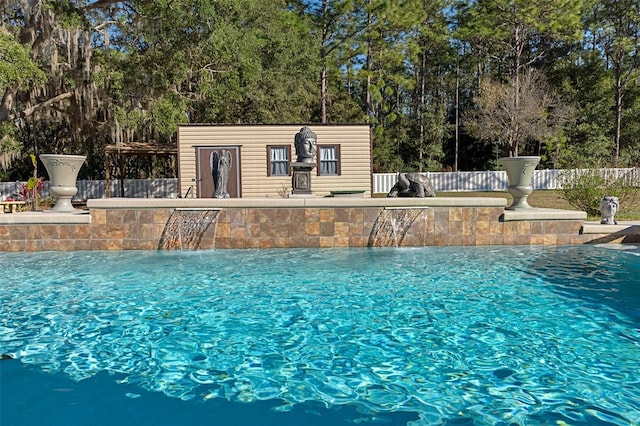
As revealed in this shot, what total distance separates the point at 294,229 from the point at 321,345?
5.06 m

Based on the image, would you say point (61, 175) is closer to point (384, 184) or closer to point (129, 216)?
point (129, 216)

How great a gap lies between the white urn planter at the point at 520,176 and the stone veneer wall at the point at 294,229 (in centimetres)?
84

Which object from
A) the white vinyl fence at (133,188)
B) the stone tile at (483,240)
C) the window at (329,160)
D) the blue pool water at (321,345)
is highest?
the window at (329,160)

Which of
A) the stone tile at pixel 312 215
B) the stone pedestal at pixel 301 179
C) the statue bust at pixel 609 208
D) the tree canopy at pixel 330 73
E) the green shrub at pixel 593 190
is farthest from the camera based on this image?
the tree canopy at pixel 330 73

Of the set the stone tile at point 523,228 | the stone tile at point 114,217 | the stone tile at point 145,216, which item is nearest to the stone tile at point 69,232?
the stone tile at point 114,217

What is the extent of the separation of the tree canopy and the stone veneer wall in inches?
Answer: 241

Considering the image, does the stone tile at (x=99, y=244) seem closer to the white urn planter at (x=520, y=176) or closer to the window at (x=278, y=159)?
the window at (x=278, y=159)

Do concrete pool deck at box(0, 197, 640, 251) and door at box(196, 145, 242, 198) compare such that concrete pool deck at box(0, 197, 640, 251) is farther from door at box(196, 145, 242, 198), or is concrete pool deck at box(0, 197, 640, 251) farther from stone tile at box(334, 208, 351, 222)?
door at box(196, 145, 242, 198)

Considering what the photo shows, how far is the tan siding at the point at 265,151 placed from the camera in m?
15.4

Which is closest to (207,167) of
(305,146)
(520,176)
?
(305,146)

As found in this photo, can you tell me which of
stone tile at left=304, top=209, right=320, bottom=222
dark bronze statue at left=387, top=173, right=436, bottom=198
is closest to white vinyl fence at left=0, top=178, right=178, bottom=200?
stone tile at left=304, top=209, right=320, bottom=222

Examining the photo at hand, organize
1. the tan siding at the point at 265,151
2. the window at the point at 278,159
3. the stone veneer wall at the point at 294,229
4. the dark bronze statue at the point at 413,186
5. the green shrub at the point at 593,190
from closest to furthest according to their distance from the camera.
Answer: the stone veneer wall at the point at 294,229, the dark bronze statue at the point at 413,186, the green shrub at the point at 593,190, the tan siding at the point at 265,151, the window at the point at 278,159

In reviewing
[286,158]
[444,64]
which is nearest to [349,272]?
[286,158]

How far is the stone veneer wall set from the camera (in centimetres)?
858
